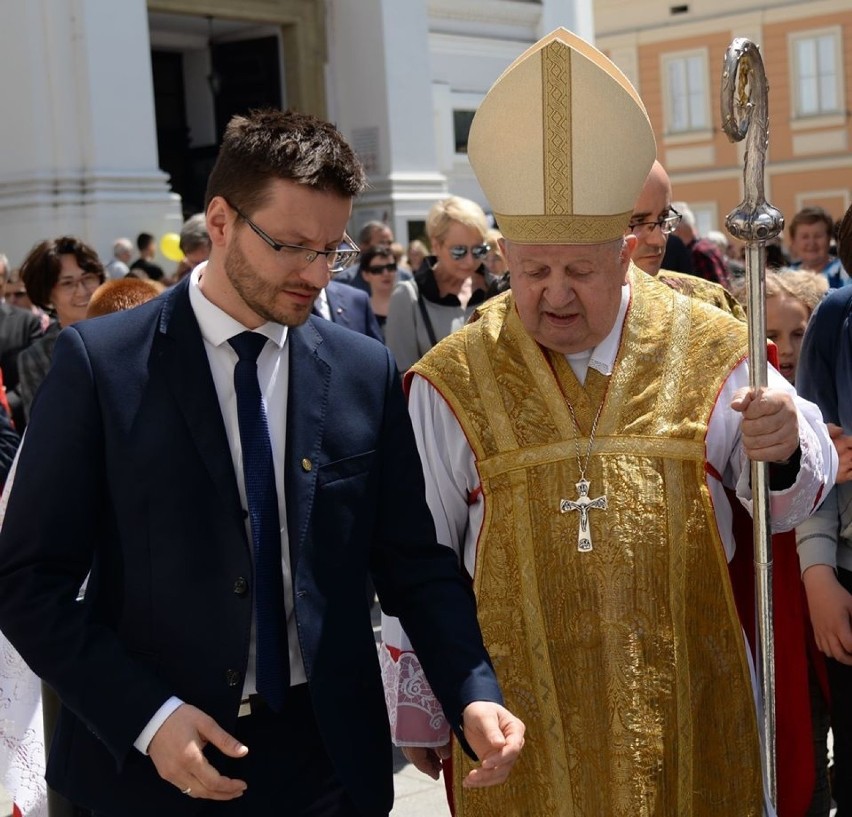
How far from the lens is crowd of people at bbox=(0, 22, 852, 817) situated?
92.4 inches

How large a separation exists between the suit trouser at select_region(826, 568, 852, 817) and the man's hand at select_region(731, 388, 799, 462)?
85 cm

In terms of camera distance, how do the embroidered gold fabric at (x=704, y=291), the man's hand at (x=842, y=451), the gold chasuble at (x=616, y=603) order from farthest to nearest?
the embroidered gold fabric at (x=704, y=291), the man's hand at (x=842, y=451), the gold chasuble at (x=616, y=603)

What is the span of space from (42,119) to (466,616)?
11751mm

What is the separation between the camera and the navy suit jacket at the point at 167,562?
7.52 ft

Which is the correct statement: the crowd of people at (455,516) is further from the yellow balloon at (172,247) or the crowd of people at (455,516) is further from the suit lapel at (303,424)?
the yellow balloon at (172,247)

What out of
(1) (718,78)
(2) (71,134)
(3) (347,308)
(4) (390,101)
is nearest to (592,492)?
(3) (347,308)

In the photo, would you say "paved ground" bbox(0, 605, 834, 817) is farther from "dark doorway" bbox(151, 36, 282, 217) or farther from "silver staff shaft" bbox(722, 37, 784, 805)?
"dark doorway" bbox(151, 36, 282, 217)

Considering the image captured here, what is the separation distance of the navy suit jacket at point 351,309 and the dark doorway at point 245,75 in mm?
10464

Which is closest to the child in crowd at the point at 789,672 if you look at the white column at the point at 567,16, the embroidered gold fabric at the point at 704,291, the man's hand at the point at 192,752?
the embroidered gold fabric at the point at 704,291

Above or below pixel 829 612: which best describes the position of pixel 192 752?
above

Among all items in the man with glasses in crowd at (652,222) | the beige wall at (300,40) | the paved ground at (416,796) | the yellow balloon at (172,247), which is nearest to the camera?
the man with glasses in crowd at (652,222)

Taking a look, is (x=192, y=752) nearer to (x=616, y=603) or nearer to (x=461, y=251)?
(x=616, y=603)

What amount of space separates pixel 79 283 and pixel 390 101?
1127cm

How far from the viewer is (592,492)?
315 centimetres
